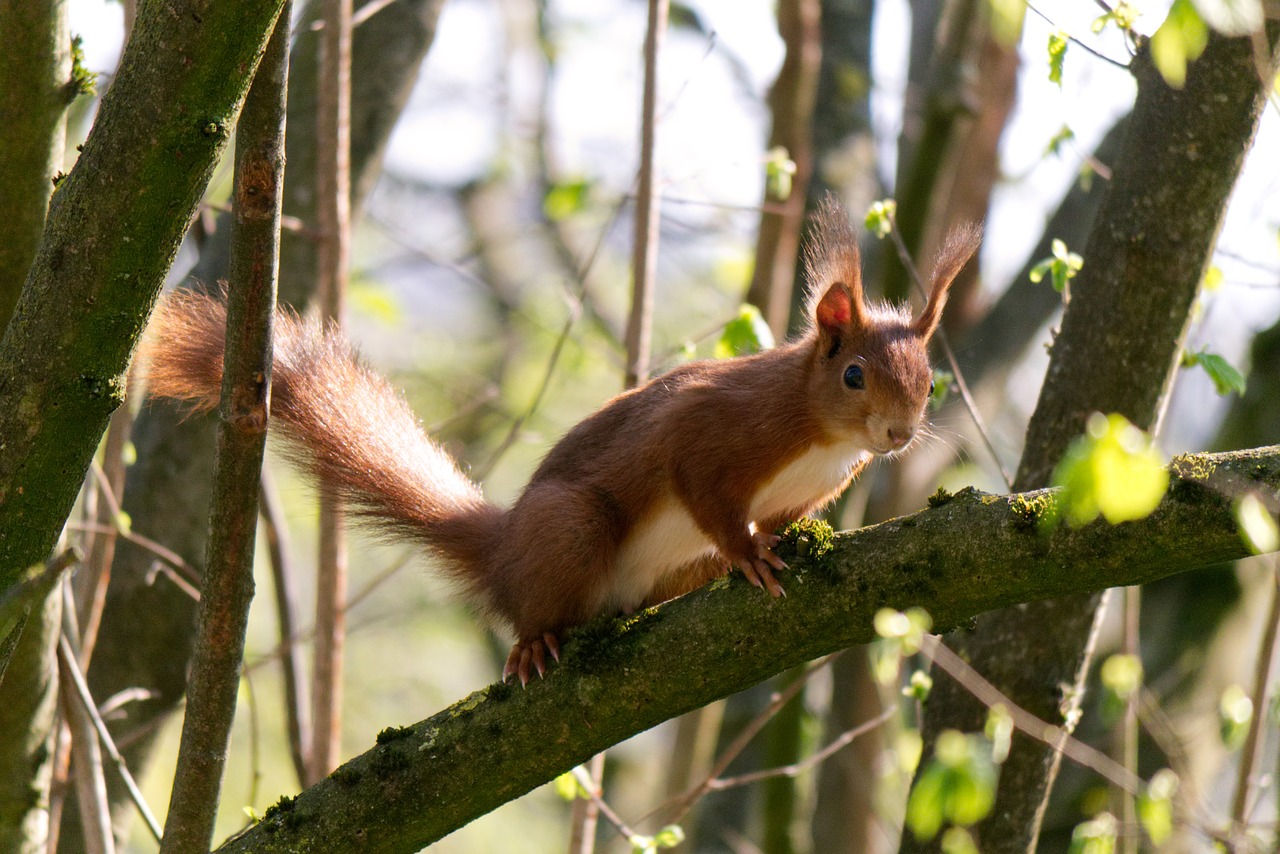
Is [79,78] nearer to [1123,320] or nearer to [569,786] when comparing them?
[569,786]

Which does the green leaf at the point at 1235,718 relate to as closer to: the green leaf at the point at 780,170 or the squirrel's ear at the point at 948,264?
the squirrel's ear at the point at 948,264

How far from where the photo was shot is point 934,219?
5750 mm

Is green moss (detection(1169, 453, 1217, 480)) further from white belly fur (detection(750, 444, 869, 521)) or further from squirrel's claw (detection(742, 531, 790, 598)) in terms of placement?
white belly fur (detection(750, 444, 869, 521))

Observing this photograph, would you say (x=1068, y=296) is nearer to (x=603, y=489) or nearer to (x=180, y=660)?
(x=603, y=489)

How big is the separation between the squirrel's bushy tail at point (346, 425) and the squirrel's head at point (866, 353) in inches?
45.6

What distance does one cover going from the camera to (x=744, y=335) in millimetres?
4176

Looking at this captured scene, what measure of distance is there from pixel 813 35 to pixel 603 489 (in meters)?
2.99

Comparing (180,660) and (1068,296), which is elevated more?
(180,660)

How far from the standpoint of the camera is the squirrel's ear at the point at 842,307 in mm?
3781

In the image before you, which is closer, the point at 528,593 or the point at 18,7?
the point at 18,7

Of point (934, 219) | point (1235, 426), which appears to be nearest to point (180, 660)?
point (934, 219)

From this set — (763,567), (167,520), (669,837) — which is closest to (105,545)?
(167,520)

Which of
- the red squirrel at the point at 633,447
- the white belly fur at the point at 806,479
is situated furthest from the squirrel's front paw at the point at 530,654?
the white belly fur at the point at 806,479

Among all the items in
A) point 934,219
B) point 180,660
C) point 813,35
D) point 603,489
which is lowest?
point 603,489
